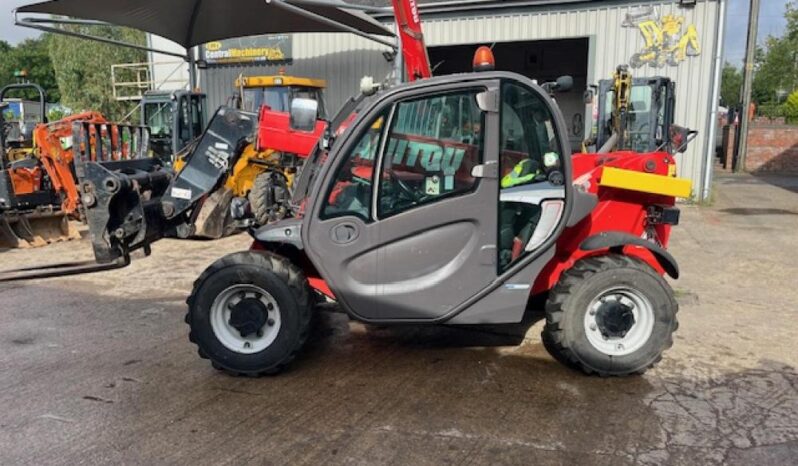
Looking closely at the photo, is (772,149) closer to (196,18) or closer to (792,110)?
(792,110)

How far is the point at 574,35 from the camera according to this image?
538 inches

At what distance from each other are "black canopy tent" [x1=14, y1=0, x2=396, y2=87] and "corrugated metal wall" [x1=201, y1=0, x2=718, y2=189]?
1.31m

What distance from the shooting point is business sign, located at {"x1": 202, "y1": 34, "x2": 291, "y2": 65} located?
16078 mm

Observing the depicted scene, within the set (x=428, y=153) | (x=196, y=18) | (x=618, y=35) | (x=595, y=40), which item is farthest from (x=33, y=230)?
(x=618, y=35)

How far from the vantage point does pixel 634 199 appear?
4586mm

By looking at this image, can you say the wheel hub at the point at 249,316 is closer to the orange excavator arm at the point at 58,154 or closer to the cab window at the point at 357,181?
the cab window at the point at 357,181

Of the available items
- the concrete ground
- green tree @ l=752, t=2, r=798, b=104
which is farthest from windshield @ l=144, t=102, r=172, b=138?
green tree @ l=752, t=2, r=798, b=104

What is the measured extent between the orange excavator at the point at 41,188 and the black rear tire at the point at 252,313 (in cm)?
563

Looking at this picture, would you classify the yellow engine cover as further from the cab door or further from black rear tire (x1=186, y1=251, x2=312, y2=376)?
black rear tire (x1=186, y1=251, x2=312, y2=376)

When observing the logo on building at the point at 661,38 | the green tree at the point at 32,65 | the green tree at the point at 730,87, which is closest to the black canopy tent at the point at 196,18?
the logo on building at the point at 661,38

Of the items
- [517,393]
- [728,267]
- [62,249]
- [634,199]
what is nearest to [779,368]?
[634,199]

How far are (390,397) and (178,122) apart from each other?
11229mm

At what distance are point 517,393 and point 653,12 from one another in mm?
11487

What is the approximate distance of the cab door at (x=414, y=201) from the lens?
395cm
